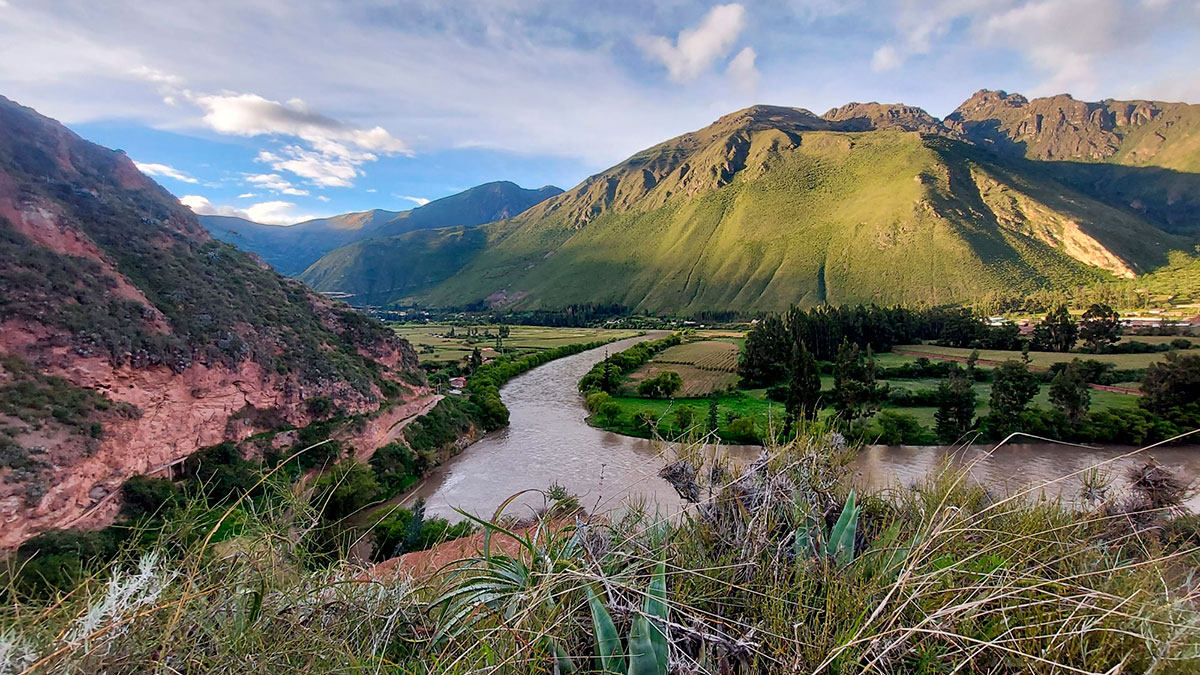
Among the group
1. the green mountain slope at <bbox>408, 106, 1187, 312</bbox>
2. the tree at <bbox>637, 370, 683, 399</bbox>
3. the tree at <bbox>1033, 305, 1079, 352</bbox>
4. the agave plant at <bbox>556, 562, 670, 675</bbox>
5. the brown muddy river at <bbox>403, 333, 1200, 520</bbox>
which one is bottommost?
the brown muddy river at <bbox>403, 333, 1200, 520</bbox>

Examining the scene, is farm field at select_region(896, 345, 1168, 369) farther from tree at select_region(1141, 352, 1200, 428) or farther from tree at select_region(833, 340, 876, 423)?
tree at select_region(833, 340, 876, 423)

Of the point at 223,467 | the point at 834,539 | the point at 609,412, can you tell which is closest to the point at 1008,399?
the point at 609,412

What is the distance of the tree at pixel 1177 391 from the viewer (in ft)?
96.8

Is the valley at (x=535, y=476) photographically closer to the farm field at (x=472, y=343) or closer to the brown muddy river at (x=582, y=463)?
the brown muddy river at (x=582, y=463)

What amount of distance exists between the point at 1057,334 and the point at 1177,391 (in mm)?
31366

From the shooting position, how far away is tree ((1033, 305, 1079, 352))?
55625 mm

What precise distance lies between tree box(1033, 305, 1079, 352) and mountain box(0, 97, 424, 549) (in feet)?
228

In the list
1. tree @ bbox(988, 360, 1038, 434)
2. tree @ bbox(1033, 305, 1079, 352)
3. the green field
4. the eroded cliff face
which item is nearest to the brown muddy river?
tree @ bbox(988, 360, 1038, 434)

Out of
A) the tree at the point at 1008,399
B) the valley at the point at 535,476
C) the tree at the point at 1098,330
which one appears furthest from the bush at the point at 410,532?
the tree at the point at 1098,330

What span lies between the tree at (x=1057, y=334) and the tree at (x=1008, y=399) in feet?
107

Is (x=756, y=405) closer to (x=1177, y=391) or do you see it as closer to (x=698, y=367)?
(x=698, y=367)

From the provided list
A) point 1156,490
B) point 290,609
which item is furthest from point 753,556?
point 1156,490

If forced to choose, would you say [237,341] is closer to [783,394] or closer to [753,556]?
[753,556]

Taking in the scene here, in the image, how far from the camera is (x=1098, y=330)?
54.1m
